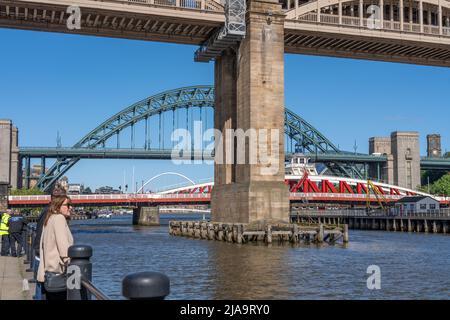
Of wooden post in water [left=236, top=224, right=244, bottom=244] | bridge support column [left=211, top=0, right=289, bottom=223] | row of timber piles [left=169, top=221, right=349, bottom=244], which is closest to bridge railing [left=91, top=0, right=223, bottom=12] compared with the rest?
bridge support column [left=211, top=0, right=289, bottom=223]

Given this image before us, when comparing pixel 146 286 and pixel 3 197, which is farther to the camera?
pixel 3 197

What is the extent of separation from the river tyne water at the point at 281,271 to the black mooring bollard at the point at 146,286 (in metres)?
16.6

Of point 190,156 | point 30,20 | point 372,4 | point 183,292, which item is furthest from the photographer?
point 190,156

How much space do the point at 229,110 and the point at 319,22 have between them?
13960 mm

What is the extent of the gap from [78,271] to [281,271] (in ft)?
74.7

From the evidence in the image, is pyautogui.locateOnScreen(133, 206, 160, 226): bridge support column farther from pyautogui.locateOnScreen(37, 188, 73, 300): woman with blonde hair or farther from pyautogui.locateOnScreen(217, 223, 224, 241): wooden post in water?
pyautogui.locateOnScreen(37, 188, 73, 300): woman with blonde hair

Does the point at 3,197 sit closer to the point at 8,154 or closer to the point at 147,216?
the point at 147,216

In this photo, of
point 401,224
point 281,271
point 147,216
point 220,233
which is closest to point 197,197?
point 147,216

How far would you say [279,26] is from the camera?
58719 mm

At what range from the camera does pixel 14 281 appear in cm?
1655

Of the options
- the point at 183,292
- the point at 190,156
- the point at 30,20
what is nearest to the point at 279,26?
the point at 30,20

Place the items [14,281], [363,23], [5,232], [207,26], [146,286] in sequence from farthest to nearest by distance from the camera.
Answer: [363,23], [207,26], [5,232], [14,281], [146,286]
